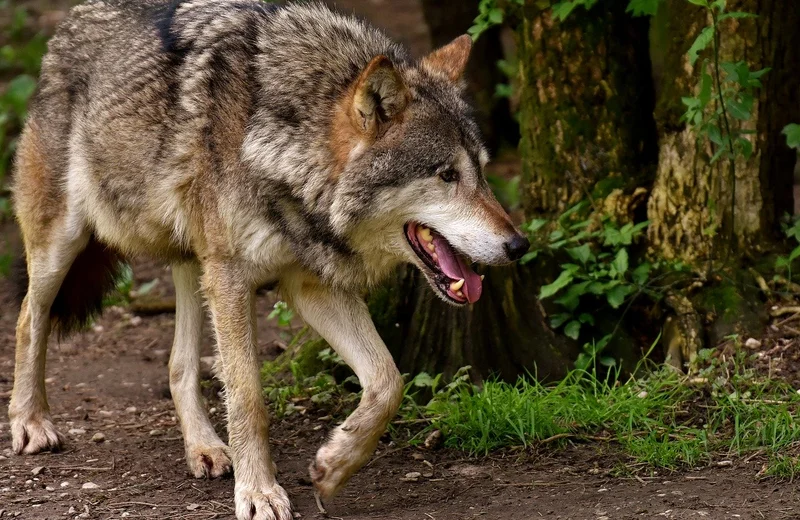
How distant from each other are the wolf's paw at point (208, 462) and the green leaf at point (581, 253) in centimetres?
189

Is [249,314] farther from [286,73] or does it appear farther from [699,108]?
[699,108]

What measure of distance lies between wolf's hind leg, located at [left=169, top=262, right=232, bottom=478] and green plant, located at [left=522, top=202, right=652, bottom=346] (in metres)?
1.63

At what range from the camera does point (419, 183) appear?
3.71m

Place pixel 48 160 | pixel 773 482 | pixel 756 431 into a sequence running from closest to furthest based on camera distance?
pixel 773 482
pixel 756 431
pixel 48 160

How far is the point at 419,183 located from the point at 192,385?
5.53 feet

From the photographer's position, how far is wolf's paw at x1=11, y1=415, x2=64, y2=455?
15.1 ft

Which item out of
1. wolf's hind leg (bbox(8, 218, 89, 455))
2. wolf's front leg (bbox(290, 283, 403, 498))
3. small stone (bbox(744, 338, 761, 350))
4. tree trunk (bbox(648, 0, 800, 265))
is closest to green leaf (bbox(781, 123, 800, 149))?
tree trunk (bbox(648, 0, 800, 265))

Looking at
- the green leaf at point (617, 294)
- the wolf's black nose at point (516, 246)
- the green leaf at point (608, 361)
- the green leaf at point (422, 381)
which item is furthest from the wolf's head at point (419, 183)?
the green leaf at point (608, 361)

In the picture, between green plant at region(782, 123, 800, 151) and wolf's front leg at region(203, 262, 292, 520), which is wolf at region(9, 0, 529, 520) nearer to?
wolf's front leg at region(203, 262, 292, 520)

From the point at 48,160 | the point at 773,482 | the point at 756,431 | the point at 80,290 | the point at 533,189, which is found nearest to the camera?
the point at 773,482

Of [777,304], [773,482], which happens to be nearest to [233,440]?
[773,482]

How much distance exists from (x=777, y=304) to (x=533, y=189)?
1374 mm

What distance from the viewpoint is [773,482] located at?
379 centimetres

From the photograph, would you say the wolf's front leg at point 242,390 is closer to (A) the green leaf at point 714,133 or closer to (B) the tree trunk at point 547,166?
(B) the tree trunk at point 547,166
